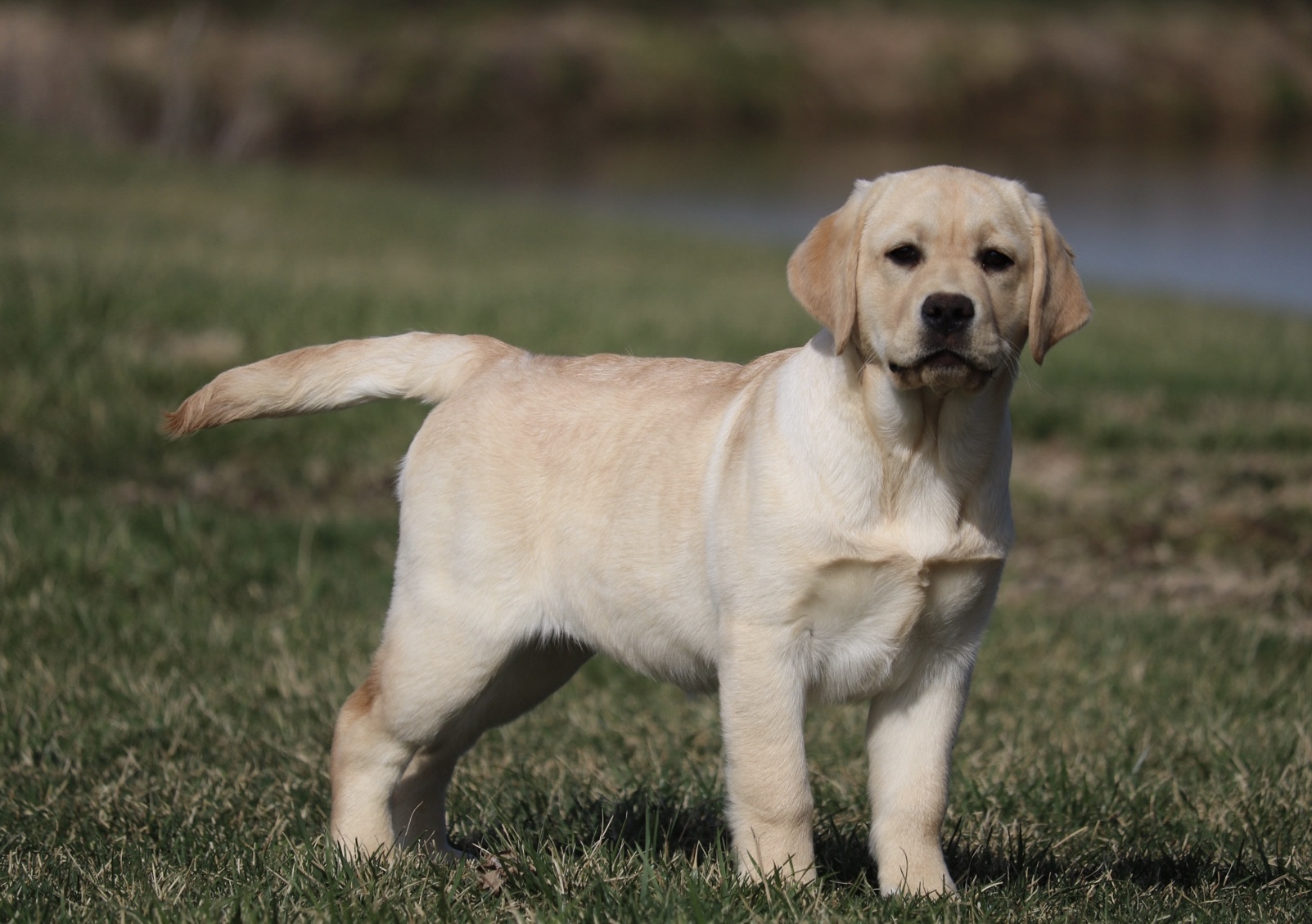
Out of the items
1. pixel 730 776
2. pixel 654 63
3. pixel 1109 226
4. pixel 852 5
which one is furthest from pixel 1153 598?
pixel 852 5

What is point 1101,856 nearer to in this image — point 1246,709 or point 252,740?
point 1246,709

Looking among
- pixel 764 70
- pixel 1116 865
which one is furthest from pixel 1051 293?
pixel 764 70

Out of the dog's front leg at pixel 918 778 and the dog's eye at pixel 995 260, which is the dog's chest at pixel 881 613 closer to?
the dog's front leg at pixel 918 778

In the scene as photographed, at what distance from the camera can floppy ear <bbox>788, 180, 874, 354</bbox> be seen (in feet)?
10.0

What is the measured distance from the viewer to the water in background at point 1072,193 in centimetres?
2152

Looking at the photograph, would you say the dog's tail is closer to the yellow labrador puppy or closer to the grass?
the yellow labrador puppy

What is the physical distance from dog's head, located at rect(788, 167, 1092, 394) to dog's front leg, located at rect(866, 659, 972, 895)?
2.14ft

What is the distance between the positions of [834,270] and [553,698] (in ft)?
7.82

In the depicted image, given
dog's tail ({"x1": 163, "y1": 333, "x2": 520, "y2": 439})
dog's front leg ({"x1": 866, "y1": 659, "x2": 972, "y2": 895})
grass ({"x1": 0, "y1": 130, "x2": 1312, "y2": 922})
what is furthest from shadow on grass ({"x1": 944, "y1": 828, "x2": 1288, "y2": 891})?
dog's tail ({"x1": 163, "y1": 333, "x2": 520, "y2": 439})

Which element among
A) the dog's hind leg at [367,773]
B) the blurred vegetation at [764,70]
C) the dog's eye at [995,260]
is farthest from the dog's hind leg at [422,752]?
the blurred vegetation at [764,70]

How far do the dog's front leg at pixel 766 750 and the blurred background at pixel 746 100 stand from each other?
716 inches

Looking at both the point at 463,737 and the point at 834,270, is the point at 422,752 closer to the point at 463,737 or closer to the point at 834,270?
the point at 463,737

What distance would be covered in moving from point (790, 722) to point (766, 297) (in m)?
11.9

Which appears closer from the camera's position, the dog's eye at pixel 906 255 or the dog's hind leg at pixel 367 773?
the dog's eye at pixel 906 255
